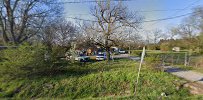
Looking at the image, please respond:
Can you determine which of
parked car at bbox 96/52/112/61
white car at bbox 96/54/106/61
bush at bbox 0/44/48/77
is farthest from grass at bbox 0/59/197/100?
white car at bbox 96/54/106/61

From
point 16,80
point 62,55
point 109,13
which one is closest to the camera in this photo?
point 16,80

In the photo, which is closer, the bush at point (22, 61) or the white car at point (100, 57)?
the bush at point (22, 61)

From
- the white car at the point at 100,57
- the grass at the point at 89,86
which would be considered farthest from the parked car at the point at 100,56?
the grass at the point at 89,86

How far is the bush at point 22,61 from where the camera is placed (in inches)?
484

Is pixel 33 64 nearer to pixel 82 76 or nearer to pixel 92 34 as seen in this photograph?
pixel 82 76

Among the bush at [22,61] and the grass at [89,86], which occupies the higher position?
the bush at [22,61]

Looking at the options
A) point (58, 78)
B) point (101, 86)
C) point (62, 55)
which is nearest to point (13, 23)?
point (62, 55)

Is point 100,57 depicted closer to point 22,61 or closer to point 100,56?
point 100,56

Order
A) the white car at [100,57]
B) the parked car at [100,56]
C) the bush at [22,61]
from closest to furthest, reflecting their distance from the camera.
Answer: the bush at [22,61] → the parked car at [100,56] → the white car at [100,57]

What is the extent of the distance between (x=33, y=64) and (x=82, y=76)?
3.37 metres

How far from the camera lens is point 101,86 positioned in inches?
432

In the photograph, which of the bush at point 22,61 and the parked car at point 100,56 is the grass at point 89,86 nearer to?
the bush at point 22,61

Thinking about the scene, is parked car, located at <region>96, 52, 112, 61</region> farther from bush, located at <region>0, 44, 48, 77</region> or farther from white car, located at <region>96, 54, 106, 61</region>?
bush, located at <region>0, 44, 48, 77</region>

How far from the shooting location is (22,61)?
1233cm
